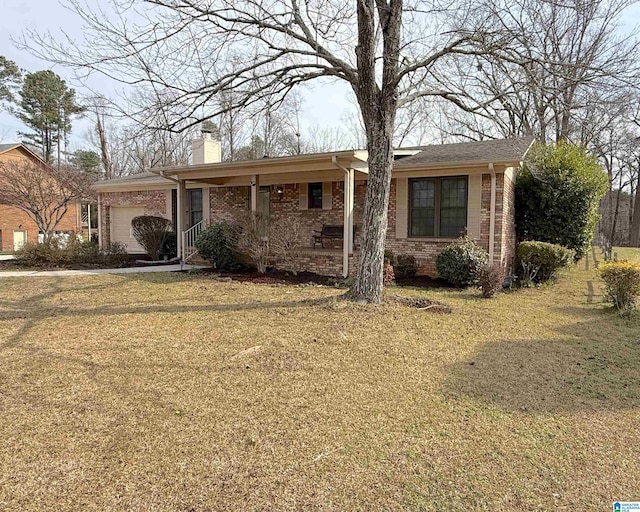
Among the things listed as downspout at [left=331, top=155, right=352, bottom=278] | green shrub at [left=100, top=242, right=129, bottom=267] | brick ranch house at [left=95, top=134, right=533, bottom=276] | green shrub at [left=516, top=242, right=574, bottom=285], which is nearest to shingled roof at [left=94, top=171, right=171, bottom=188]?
brick ranch house at [left=95, top=134, right=533, bottom=276]

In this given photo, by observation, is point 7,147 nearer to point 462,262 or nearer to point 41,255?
point 41,255

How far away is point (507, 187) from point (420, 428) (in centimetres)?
889

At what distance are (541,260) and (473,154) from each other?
3054 millimetres

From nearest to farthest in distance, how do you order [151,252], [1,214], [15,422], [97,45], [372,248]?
[15,422] < [97,45] < [372,248] < [151,252] < [1,214]

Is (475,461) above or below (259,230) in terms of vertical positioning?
below

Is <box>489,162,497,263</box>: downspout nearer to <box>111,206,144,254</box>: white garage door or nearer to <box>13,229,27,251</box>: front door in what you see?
<box>111,206,144,254</box>: white garage door

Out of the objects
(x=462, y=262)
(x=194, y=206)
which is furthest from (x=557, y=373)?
(x=194, y=206)

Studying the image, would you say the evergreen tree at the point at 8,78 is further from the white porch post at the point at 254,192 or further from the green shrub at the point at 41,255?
the white porch post at the point at 254,192

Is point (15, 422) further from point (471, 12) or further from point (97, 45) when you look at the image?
point (471, 12)

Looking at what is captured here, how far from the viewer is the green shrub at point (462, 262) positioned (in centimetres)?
909

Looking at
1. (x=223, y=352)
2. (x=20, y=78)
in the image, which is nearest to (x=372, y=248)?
(x=223, y=352)

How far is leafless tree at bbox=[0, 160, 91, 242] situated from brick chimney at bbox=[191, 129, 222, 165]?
4304mm

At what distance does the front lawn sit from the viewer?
235 cm

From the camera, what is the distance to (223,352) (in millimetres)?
4699
